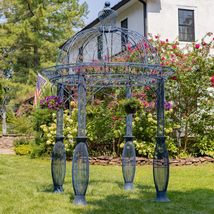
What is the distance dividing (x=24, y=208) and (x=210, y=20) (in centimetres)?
1298

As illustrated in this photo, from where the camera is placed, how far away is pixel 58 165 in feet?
22.4

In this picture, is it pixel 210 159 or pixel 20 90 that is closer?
pixel 210 159

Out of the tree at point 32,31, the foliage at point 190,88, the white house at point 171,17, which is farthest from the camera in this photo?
the tree at point 32,31

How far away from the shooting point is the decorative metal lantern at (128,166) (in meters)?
7.53

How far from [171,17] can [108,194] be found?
1042 cm

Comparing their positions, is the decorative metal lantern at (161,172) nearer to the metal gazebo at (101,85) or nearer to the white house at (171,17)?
the metal gazebo at (101,85)

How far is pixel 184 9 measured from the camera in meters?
15.9

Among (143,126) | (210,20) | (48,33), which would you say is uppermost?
(48,33)

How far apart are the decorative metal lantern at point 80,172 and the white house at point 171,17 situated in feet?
32.8

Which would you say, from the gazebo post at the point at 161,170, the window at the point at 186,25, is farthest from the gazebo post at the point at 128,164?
the window at the point at 186,25

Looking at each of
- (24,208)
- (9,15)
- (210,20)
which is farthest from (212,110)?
(9,15)

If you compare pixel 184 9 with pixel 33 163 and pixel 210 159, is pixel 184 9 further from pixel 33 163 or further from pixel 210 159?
pixel 33 163

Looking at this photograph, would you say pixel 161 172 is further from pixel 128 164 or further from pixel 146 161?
pixel 146 161

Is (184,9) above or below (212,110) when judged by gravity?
above
